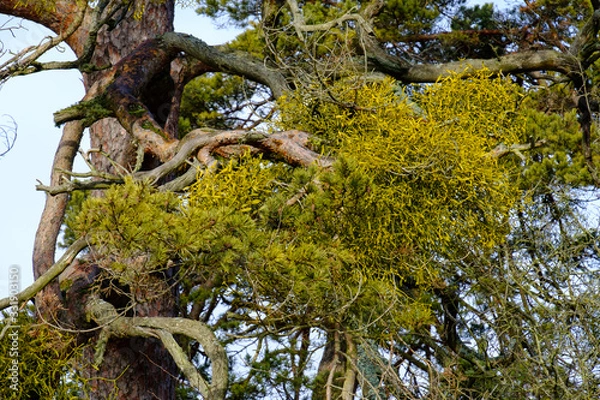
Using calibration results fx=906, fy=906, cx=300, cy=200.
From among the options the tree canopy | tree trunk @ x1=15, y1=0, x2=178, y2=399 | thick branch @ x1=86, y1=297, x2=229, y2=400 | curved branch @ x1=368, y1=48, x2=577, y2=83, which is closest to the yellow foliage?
the tree canopy

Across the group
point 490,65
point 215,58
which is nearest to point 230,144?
point 215,58

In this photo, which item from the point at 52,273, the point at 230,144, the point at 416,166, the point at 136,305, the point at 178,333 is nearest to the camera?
the point at 416,166

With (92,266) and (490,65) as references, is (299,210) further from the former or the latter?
(490,65)

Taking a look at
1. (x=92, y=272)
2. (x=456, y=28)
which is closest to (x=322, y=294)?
(x=92, y=272)


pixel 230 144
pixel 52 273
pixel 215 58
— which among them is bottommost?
pixel 52 273

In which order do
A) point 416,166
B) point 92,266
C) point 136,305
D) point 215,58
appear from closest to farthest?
point 416,166, point 92,266, point 136,305, point 215,58

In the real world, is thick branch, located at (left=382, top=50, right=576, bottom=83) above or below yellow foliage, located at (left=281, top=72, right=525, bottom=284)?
above

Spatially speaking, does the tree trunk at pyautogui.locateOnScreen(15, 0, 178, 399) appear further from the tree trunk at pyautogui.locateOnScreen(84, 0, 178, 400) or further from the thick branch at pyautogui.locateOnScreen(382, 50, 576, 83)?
the thick branch at pyautogui.locateOnScreen(382, 50, 576, 83)

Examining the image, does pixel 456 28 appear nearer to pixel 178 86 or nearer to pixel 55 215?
pixel 178 86

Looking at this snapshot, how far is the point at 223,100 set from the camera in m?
9.91

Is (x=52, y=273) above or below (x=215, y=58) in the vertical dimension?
below

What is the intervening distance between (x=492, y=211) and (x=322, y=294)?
1.06m

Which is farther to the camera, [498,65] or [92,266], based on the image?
[498,65]

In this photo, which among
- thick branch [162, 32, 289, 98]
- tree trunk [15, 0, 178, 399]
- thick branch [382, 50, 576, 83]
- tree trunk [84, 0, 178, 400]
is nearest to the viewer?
tree trunk [15, 0, 178, 399]
